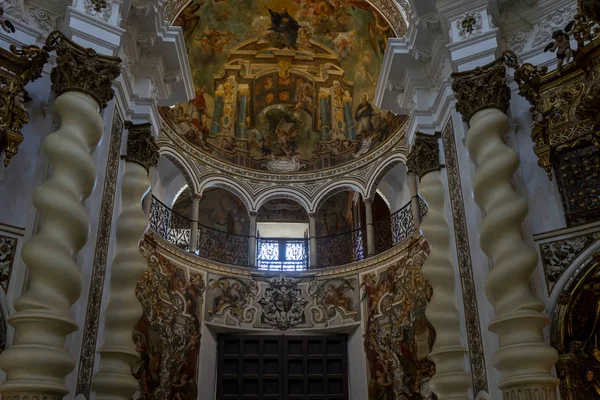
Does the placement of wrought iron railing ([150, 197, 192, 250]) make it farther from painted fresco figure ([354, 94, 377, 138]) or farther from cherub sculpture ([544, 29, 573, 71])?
cherub sculpture ([544, 29, 573, 71])

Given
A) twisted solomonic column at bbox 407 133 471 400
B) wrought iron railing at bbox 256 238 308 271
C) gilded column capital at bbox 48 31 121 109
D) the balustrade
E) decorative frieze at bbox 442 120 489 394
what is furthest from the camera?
wrought iron railing at bbox 256 238 308 271

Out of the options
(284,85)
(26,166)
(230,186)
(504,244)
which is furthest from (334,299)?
(26,166)

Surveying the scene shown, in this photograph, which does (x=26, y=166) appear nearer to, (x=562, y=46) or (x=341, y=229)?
(x=562, y=46)

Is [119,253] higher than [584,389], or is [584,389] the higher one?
[119,253]

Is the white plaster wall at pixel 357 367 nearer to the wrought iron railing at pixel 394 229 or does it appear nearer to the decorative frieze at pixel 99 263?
the wrought iron railing at pixel 394 229

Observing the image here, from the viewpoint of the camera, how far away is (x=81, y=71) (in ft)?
25.2

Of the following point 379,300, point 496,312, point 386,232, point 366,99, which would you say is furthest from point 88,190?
point 366,99

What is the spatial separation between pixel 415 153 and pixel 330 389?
22.4 ft

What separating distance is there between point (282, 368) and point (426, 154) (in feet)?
23.1

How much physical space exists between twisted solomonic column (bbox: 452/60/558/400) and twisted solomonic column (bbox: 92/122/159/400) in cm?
479

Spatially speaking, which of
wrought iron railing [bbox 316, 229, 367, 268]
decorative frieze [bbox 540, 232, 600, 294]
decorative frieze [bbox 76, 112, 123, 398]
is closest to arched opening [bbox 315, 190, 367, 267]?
wrought iron railing [bbox 316, 229, 367, 268]

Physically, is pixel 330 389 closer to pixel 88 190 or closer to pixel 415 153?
pixel 415 153

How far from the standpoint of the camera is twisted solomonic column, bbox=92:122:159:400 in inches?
312

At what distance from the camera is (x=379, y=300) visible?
14.1 m
